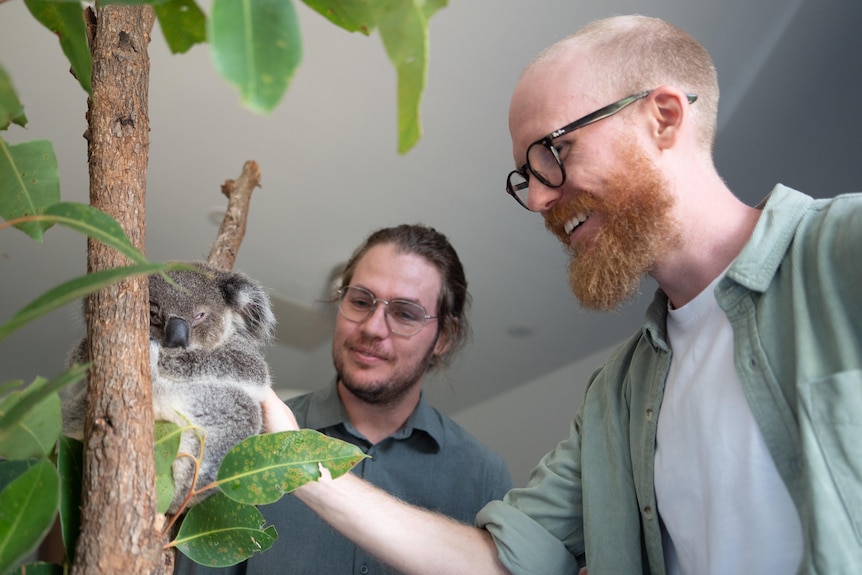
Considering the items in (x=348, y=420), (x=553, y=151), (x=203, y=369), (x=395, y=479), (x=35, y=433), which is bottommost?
(x=395, y=479)

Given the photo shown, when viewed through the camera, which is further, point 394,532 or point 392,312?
point 392,312

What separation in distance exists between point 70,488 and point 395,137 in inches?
110

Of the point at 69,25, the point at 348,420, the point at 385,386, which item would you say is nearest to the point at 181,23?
the point at 69,25

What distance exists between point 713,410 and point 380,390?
1205 mm

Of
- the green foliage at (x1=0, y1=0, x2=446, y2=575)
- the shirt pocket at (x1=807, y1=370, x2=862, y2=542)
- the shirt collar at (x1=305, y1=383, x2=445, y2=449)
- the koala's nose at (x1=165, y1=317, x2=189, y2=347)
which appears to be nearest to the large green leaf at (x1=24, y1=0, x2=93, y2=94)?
the green foliage at (x1=0, y1=0, x2=446, y2=575)

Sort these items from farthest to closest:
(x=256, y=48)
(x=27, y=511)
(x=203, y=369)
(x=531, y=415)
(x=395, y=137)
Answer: (x=531, y=415) → (x=395, y=137) → (x=203, y=369) → (x=27, y=511) → (x=256, y=48)

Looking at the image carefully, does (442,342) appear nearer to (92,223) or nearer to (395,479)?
(395,479)

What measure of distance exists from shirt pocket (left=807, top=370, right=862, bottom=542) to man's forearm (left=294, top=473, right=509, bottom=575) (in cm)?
65

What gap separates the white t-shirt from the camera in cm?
106

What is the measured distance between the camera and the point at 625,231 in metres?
1.26

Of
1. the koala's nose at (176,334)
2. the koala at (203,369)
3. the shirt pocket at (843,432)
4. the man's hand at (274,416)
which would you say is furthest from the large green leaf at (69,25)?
the shirt pocket at (843,432)

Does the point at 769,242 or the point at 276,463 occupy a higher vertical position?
the point at 769,242

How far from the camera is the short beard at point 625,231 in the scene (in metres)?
1.26

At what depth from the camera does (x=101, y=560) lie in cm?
62
